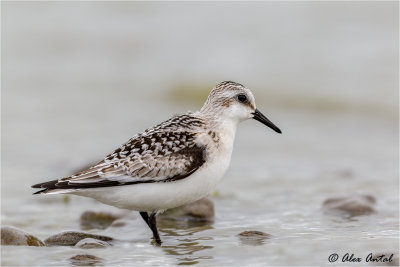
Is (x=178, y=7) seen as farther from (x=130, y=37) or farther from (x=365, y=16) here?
(x=365, y=16)

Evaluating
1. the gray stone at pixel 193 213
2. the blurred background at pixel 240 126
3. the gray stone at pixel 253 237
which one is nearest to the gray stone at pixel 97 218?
the blurred background at pixel 240 126

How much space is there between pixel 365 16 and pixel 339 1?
1.21 meters

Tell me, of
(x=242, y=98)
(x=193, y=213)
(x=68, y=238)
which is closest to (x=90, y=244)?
(x=68, y=238)

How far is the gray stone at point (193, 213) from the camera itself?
9.04 meters

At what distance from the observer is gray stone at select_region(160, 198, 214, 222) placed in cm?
904

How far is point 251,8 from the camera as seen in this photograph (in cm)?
2227

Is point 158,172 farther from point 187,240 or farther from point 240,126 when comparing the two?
point 240,126

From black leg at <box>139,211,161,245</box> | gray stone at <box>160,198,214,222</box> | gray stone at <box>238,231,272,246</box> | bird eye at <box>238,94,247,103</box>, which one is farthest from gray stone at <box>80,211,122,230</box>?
bird eye at <box>238,94,247,103</box>

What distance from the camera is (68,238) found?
312 inches

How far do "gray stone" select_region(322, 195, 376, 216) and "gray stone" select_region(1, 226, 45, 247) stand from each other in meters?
3.77

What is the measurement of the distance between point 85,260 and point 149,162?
1.30 meters

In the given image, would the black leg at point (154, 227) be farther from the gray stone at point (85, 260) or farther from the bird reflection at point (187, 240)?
the gray stone at point (85, 260)

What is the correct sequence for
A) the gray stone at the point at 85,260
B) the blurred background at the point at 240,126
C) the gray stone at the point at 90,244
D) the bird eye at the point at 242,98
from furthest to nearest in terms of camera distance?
the bird eye at the point at 242,98 < the blurred background at the point at 240,126 < the gray stone at the point at 90,244 < the gray stone at the point at 85,260

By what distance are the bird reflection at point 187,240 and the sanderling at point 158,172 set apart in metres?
0.32
